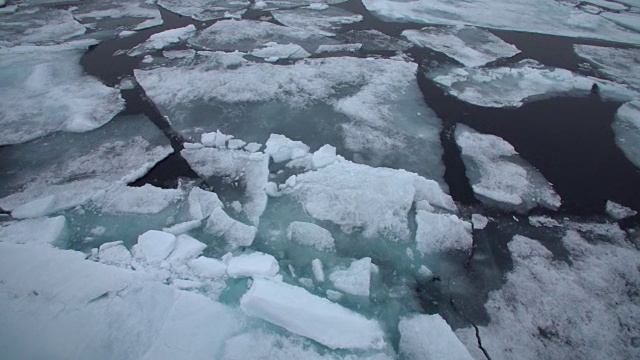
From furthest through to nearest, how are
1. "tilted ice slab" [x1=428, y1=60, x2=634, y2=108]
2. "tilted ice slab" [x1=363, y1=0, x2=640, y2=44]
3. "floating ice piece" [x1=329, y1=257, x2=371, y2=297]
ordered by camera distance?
1. "tilted ice slab" [x1=363, y1=0, x2=640, y2=44]
2. "tilted ice slab" [x1=428, y1=60, x2=634, y2=108]
3. "floating ice piece" [x1=329, y1=257, x2=371, y2=297]

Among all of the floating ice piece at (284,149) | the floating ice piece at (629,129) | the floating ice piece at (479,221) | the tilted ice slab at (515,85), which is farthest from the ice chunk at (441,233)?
the floating ice piece at (629,129)

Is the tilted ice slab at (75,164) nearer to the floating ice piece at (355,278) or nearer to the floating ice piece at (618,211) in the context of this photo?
the floating ice piece at (355,278)

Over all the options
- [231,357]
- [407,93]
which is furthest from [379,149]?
[231,357]

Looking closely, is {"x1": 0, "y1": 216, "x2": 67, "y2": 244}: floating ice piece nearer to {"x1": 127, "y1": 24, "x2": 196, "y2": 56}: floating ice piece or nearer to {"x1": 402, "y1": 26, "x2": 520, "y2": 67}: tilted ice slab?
{"x1": 127, "y1": 24, "x2": 196, "y2": 56}: floating ice piece

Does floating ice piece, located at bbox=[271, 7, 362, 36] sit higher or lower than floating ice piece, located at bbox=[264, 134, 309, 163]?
higher

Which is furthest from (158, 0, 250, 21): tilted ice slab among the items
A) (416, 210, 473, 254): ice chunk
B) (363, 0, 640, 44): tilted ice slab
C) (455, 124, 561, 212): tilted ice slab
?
(416, 210, 473, 254): ice chunk

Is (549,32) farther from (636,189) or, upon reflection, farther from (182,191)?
(182,191)
